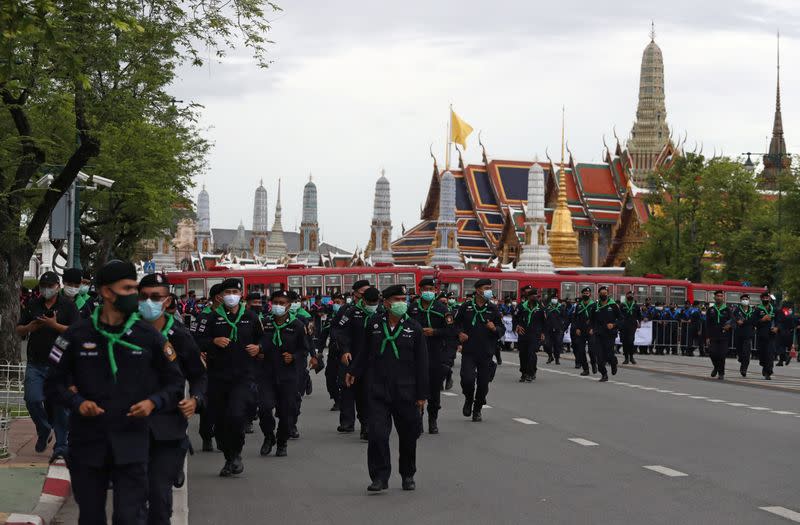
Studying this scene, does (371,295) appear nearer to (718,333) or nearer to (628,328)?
(718,333)

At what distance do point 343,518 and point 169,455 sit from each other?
1799 millimetres

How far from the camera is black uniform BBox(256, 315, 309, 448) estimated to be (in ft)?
43.7

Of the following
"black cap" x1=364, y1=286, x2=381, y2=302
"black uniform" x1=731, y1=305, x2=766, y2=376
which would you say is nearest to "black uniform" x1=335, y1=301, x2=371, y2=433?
"black cap" x1=364, y1=286, x2=381, y2=302

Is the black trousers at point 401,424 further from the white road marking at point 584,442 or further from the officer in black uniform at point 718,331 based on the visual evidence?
the officer in black uniform at point 718,331

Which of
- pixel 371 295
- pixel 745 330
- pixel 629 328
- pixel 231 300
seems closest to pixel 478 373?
pixel 371 295

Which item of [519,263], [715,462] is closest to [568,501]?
[715,462]

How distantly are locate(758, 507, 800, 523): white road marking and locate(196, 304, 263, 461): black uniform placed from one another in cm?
461

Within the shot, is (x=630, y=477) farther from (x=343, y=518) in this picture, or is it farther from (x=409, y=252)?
(x=409, y=252)

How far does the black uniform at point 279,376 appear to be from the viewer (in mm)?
13328

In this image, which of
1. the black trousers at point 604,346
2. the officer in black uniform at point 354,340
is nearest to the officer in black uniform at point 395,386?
the officer in black uniform at point 354,340

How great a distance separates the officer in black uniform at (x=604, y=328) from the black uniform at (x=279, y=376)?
41.0 ft

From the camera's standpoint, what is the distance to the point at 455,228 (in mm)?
101438

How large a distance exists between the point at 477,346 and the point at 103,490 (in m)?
10.7

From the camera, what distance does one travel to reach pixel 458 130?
104 metres
